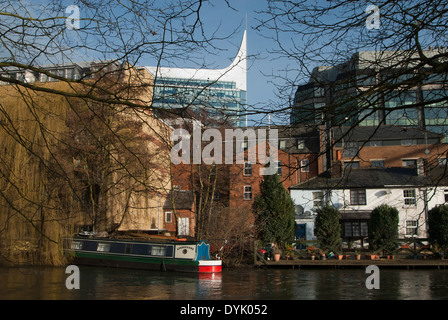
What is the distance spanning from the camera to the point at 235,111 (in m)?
5.36

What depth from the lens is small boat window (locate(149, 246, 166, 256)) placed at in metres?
27.3

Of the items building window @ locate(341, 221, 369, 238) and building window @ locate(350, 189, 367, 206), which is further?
building window @ locate(341, 221, 369, 238)

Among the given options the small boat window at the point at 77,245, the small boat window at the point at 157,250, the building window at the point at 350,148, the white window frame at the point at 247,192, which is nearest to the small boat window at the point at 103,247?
the small boat window at the point at 77,245

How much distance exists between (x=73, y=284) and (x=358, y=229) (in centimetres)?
2596

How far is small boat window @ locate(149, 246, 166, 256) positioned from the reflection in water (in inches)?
50.4

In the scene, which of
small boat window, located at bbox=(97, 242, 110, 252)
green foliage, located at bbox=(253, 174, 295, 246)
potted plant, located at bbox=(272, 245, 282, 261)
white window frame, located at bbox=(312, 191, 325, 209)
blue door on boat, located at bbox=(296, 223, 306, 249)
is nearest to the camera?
white window frame, located at bbox=(312, 191, 325, 209)

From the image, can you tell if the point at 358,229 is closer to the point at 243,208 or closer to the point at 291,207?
the point at 291,207

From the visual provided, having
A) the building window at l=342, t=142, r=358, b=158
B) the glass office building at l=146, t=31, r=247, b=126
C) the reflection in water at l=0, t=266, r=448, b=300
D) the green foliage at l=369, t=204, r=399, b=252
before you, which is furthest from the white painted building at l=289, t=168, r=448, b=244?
the glass office building at l=146, t=31, r=247, b=126

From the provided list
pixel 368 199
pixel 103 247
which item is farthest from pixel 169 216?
pixel 368 199

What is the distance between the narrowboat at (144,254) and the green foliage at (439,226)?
46.8 ft

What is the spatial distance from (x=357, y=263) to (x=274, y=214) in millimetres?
6981

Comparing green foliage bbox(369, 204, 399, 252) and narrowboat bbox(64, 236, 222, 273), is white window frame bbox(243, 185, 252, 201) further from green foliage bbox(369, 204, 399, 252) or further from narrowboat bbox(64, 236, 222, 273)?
narrowboat bbox(64, 236, 222, 273)
